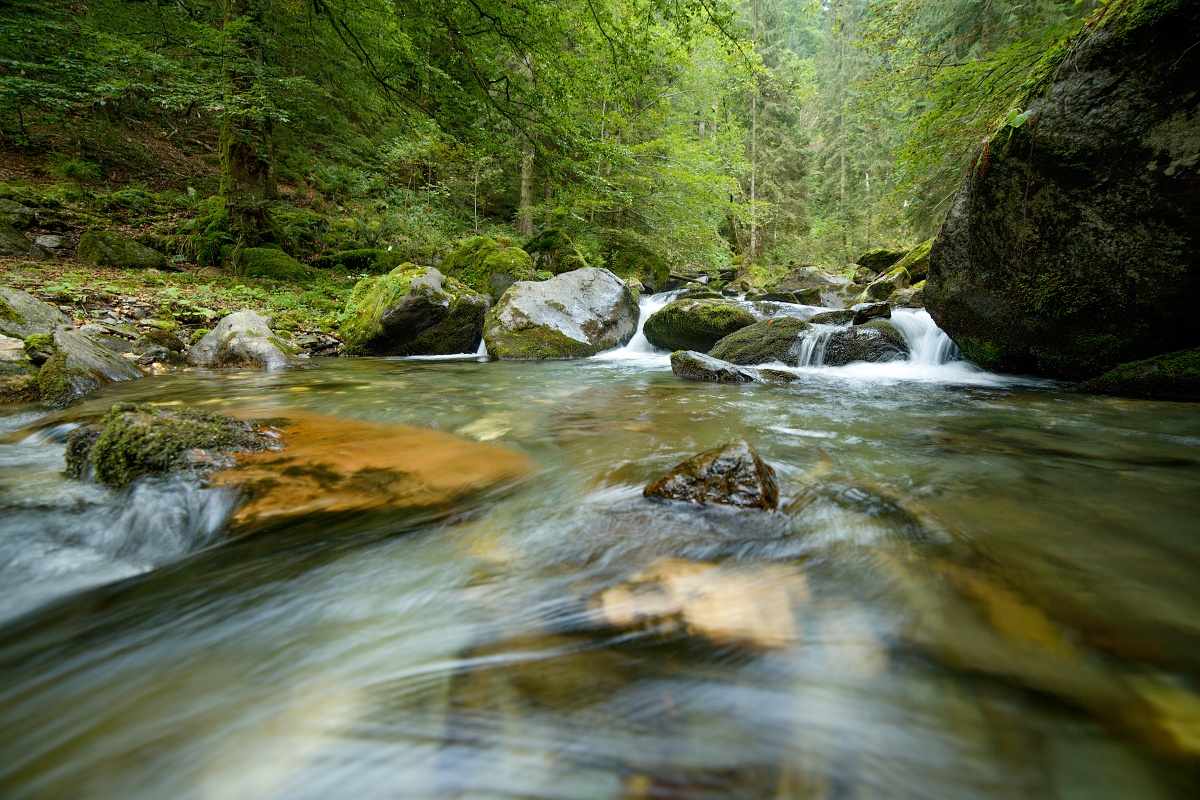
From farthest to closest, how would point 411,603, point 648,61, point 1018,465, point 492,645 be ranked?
point 648,61 → point 1018,465 → point 411,603 → point 492,645

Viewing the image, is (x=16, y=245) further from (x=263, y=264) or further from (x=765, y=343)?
(x=765, y=343)

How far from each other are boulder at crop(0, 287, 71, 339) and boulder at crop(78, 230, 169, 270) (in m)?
4.66

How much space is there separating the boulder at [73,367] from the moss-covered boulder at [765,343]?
7779 mm

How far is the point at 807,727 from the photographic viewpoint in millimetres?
1083

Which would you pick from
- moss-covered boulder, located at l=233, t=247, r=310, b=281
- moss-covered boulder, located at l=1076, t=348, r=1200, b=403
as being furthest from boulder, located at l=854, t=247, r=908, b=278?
moss-covered boulder, located at l=233, t=247, r=310, b=281

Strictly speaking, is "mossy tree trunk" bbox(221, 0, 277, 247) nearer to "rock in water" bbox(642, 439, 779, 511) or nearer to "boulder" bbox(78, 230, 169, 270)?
"boulder" bbox(78, 230, 169, 270)

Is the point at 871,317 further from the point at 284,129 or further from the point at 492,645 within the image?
the point at 284,129

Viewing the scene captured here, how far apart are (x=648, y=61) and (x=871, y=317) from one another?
17.6ft

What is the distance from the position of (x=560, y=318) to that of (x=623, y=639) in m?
8.10

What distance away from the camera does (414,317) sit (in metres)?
8.69

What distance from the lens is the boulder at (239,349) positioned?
6891mm

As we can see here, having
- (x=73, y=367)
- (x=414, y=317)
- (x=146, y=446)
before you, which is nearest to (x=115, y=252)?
(x=414, y=317)

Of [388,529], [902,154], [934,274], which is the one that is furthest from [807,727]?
[902,154]

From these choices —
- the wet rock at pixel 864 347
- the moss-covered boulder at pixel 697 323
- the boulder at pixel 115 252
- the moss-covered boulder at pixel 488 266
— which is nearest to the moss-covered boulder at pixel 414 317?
the moss-covered boulder at pixel 488 266
